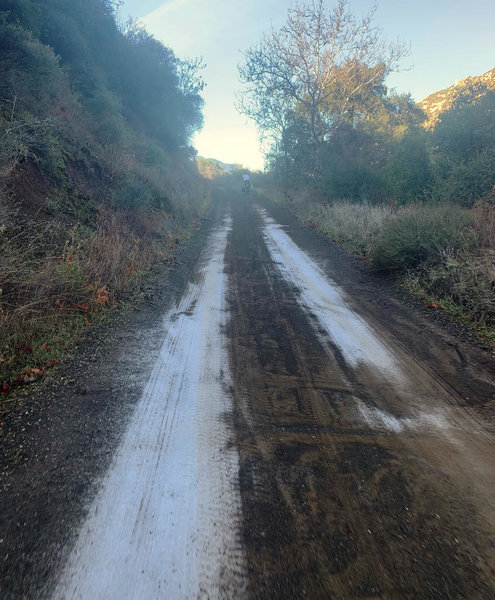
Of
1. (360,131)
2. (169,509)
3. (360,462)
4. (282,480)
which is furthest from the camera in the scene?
(360,131)

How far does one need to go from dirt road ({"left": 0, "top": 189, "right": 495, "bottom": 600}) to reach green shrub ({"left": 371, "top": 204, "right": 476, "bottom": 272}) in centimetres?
231

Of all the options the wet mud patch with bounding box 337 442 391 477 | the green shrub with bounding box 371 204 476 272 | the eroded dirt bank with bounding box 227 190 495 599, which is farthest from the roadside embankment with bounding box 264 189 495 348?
the wet mud patch with bounding box 337 442 391 477

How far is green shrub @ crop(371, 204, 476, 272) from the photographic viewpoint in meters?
5.56

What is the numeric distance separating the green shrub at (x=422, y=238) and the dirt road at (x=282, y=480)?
2.31m

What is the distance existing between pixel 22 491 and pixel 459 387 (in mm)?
3625

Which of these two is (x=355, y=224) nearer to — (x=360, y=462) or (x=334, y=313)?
(x=334, y=313)

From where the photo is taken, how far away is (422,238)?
590cm

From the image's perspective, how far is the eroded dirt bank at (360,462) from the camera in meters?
1.65

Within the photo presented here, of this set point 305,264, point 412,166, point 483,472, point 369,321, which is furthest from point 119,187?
point 483,472

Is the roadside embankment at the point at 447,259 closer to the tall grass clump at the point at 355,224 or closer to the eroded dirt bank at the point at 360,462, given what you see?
the tall grass clump at the point at 355,224

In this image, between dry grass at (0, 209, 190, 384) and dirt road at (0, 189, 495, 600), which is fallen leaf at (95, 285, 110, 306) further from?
dirt road at (0, 189, 495, 600)

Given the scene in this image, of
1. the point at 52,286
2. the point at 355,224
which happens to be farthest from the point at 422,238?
the point at 52,286

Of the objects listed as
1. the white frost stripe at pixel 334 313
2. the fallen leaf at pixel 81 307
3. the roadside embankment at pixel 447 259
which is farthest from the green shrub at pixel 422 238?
the fallen leaf at pixel 81 307

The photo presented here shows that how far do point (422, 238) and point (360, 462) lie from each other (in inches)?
193
